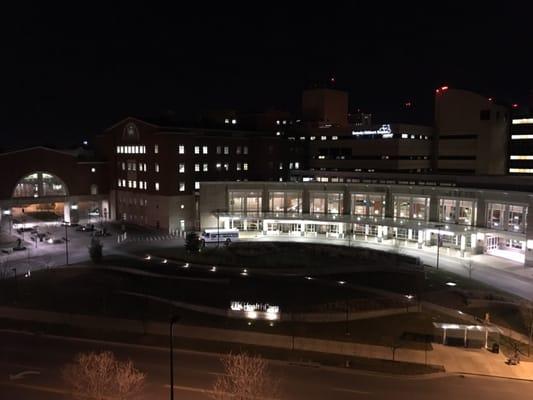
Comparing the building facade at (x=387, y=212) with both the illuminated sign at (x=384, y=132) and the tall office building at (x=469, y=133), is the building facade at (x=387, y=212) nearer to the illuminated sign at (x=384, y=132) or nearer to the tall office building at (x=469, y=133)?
the illuminated sign at (x=384, y=132)

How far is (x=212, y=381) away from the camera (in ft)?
90.8

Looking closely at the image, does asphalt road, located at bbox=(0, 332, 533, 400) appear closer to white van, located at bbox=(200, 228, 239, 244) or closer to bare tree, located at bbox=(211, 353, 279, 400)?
bare tree, located at bbox=(211, 353, 279, 400)

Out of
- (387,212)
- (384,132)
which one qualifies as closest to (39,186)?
(387,212)

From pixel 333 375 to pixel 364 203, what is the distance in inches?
1763

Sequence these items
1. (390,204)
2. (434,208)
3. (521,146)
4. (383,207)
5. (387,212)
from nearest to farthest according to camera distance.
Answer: (434,208), (390,204), (387,212), (383,207), (521,146)

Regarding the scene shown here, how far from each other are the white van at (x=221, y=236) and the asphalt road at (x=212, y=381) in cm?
3264

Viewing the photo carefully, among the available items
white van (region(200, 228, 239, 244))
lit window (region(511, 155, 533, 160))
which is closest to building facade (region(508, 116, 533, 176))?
lit window (region(511, 155, 533, 160))

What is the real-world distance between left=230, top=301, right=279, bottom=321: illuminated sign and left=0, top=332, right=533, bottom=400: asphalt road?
776 centimetres

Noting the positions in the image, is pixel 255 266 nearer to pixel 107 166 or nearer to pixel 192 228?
pixel 192 228

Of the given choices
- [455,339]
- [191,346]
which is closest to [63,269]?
[191,346]

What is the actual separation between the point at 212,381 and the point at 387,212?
153 ft

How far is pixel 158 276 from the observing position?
4897 cm

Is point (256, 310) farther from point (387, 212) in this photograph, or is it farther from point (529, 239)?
point (387, 212)

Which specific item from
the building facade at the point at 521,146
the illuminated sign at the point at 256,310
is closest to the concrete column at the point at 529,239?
the illuminated sign at the point at 256,310
